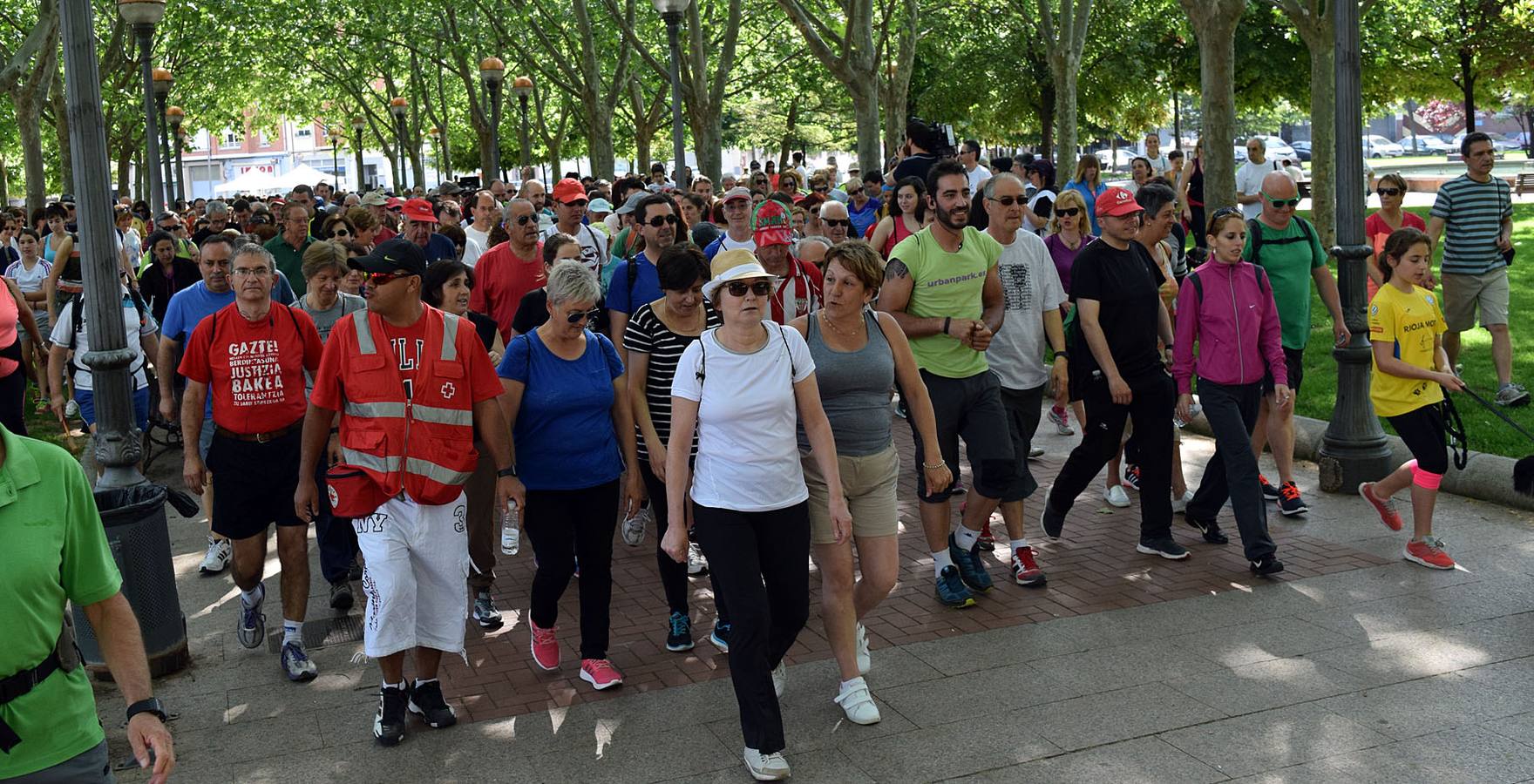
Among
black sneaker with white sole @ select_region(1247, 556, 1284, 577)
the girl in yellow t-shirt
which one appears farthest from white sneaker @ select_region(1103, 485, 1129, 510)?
the girl in yellow t-shirt

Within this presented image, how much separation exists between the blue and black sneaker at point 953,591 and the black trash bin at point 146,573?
3.35 meters

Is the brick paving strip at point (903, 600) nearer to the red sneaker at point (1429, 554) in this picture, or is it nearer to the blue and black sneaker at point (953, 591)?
the blue and black sneaker at point (953, 591)

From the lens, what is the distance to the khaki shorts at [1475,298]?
10836 mm

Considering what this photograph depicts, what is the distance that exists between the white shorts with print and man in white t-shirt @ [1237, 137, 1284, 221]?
11.8m

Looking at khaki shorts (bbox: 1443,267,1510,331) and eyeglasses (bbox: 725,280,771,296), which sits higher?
eyeglasses (bbox: 725,280,771,296)

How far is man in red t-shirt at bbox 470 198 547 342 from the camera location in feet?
29.6

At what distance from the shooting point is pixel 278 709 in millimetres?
5977

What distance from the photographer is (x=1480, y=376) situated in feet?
37.4

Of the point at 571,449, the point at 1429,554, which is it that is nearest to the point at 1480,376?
the point at 1429,554

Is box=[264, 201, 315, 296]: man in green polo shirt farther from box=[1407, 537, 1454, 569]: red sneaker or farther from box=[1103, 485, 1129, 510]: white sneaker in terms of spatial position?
box=[1407, 537, 1454, 569]: red sneaker

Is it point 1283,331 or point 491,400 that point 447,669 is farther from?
point 1283,331

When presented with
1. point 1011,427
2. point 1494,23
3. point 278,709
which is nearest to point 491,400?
point 278,709

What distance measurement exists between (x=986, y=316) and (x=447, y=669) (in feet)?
9.84

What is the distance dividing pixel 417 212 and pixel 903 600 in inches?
193
